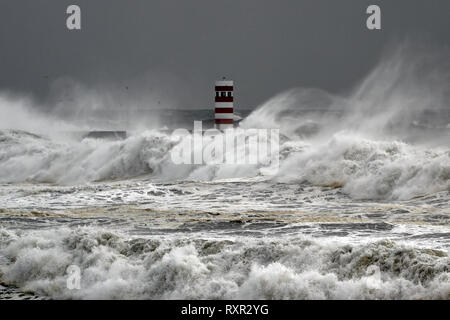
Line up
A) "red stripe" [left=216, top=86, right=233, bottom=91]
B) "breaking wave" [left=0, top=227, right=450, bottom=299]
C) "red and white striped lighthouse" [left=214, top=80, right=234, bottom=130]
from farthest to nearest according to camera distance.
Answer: "red stripe" [left=216, top=86, right=233, bottom=91] < "red and white striped lighthouse" [left=214, top=80, right=234, bottom=130] < "breaking wave" [left=0, top=227, right=450, bottom=299]

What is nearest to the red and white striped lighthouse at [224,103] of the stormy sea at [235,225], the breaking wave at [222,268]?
the stormy sea at [235,225]

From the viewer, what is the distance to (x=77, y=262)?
936 cm

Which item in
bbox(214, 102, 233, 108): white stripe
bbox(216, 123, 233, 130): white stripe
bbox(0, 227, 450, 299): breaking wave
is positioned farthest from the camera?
bbox(214, 102, 233, 108): white stripe

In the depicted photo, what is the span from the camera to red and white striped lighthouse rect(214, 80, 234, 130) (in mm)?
27688

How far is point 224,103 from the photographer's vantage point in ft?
91.7

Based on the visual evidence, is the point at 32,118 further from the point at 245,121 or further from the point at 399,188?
the point at 399,188

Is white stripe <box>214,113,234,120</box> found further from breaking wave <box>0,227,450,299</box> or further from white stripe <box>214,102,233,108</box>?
breaking wave <box>0,227,450,299</box>

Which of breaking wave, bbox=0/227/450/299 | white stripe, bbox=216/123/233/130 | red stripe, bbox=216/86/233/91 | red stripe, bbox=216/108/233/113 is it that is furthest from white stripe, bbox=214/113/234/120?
breaking wave, bbox=0/227/450/299

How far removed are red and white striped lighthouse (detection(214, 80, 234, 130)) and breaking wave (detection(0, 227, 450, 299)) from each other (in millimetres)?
17793

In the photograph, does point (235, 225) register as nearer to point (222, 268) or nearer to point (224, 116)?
point (222, 268)

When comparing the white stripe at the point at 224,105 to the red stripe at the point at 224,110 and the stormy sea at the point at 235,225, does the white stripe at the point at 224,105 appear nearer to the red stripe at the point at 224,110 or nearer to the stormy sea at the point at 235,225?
the red stripe at the point at 224,110

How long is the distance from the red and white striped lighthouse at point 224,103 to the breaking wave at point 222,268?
1779cm

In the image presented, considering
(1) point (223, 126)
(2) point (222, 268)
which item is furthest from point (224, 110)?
(2) point (222, 268)
